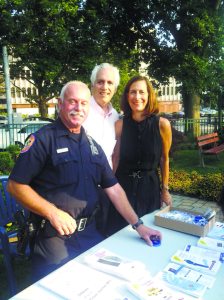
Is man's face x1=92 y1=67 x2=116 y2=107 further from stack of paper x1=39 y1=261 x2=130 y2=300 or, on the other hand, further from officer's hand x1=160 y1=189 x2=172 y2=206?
stack of paper x1=39 y1=261 x2=130 y2=300

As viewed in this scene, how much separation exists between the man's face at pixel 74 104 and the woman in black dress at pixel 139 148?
79 cm

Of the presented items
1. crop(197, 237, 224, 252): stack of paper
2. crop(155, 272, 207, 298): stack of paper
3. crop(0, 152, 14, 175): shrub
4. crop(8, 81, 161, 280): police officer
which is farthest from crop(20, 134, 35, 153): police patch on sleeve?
crop(0, 152, 14, 175): shrub

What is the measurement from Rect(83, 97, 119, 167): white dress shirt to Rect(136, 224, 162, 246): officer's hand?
94 cm

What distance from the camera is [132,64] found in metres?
17.7

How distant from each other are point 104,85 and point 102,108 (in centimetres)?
23

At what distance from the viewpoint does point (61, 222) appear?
209 cm

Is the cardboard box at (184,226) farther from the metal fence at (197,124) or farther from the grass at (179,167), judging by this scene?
the metal fence at (197,124)

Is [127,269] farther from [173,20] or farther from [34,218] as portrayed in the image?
[173,20]

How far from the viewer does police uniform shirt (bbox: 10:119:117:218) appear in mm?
2156

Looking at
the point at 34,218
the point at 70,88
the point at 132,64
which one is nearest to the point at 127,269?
the point at 34,218

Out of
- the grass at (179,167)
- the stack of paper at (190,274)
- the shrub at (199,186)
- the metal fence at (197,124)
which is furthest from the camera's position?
the metal fence at (197,124)

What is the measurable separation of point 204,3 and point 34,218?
14.2 m

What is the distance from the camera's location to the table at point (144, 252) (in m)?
1.54

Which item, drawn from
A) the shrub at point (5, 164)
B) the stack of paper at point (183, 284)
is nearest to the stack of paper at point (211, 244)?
the stack of paper at point (183, 284)
